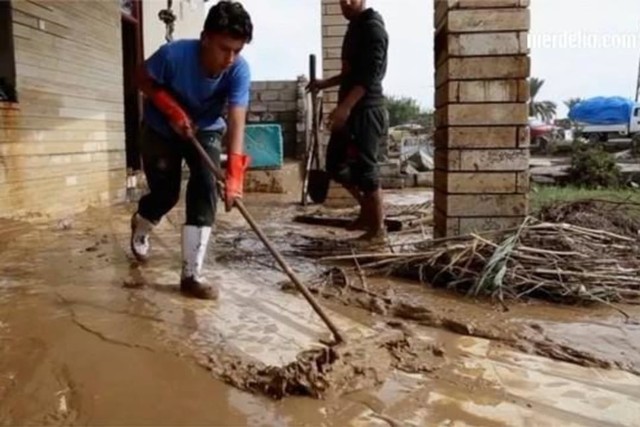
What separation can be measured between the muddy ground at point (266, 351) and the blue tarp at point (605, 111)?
21.4 m

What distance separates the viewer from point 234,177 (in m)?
2.30

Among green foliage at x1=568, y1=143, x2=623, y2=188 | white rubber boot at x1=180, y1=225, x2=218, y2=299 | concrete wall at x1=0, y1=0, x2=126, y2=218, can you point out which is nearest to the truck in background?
green foliage at x1=568, y1=143, x2=623, y2=188

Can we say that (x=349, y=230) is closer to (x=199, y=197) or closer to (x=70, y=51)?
(x=199, y=197)

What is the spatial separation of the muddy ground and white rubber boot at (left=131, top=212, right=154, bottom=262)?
0.25 feet

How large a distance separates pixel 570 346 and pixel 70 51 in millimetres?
4022

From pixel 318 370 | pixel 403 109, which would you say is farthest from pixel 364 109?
pixel 403 109

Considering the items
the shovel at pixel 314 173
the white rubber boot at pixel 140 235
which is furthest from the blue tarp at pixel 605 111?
the white rubber boot at pixel 140 235

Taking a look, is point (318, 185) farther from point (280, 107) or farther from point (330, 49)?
point (280, 107)

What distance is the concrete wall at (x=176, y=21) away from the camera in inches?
294

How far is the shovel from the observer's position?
4405 millimetres

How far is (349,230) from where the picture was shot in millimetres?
4055

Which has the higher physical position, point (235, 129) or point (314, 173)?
point (235, 129)

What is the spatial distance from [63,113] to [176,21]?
4433 mm

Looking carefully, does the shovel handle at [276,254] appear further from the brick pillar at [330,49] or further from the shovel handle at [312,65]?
the brick pillar at [330,49]
